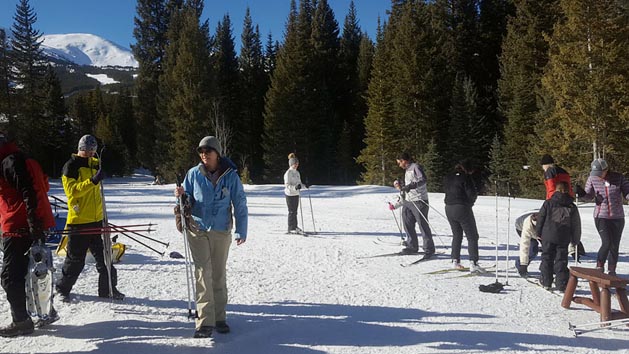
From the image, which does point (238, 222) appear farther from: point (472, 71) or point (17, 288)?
→ point (472, 71)

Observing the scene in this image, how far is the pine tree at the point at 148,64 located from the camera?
43.1 meters

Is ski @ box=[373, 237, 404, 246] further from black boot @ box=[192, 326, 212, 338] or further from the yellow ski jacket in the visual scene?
the yellow ski jacket

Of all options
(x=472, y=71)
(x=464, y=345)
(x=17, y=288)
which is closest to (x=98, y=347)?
(x=17, y=288)

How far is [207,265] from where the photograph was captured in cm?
442

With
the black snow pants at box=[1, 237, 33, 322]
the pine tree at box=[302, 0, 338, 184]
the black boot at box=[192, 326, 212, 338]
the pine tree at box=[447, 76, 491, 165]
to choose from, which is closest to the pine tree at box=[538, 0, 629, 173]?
the pine tree at box=[447, 76, 491, 165]

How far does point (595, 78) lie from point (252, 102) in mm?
32191

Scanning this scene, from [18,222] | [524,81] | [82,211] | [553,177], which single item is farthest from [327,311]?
[524,81]

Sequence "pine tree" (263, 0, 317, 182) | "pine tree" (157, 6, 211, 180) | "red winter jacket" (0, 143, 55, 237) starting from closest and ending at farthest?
"red winter jacket" (0, 143, 55, 237) < "pine tree" (157, 6, 211, 180) < "pine tree" (263, 0, 317, 182)

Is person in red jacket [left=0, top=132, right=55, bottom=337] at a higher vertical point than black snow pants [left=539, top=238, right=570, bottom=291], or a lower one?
higher

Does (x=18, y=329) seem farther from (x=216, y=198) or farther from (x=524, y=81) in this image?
(x=524, y=81)

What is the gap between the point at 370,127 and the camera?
3434 cm

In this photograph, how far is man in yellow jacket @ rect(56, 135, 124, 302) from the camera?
5.20 metres

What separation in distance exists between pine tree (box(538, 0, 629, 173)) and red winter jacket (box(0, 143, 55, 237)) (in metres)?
22.6

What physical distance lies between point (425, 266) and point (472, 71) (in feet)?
124
